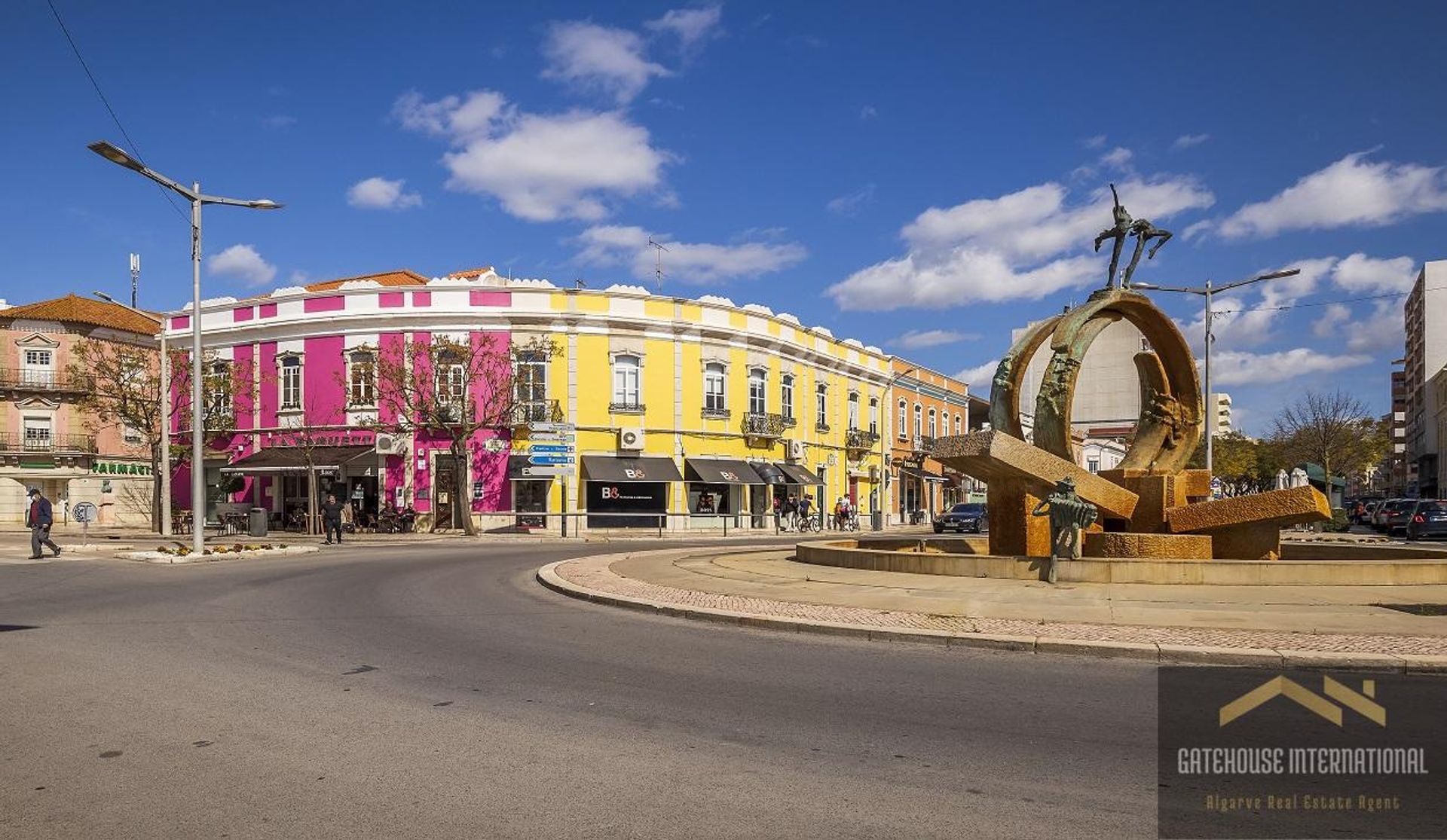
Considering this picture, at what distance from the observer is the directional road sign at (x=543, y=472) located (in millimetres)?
36281

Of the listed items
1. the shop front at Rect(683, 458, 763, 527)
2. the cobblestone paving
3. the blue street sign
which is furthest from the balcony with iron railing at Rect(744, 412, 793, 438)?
the cobblestone paving

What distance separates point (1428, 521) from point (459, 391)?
1363 inches

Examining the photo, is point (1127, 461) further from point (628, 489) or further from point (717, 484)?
point (717, 484)

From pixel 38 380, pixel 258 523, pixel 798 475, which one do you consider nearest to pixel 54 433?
pixel 38 380

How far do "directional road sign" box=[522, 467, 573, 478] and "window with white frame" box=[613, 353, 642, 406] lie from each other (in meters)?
3.59

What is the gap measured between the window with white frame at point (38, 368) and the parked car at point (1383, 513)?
5980 centimetres

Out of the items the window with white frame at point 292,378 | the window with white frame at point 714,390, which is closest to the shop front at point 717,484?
the window with white frame at point 714,390

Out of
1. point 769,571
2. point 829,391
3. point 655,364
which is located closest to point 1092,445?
point 829,391

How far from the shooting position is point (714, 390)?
4053cm

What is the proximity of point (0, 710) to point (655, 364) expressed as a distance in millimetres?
32689

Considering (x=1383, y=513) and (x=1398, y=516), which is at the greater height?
(x=1398, y=516)

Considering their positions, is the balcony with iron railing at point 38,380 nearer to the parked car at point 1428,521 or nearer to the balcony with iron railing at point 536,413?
the balcony with iron railing at point 536,413

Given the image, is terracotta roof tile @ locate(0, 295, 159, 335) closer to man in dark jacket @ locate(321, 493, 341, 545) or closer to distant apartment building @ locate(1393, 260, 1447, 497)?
man in dark jacket @ locate(321, 493, 341, 545)

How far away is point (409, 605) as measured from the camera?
12641mm
